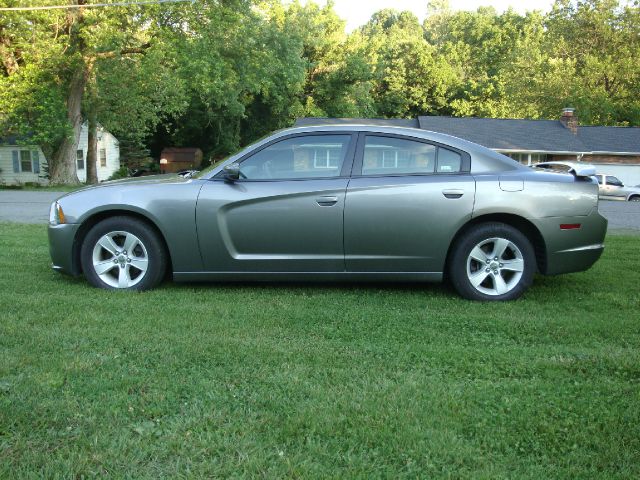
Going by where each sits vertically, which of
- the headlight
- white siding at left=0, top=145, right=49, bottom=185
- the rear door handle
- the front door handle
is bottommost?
the headlight

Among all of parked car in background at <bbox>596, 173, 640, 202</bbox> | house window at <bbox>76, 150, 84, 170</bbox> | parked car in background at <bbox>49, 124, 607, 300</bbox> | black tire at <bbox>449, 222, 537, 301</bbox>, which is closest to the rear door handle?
parked car in background at <bbox>49, 124, 607, 300</bbox>

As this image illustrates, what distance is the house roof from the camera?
1435 inches

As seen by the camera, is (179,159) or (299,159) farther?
(179,159)

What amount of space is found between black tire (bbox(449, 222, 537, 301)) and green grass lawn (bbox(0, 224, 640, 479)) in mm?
176

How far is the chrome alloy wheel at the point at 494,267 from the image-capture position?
517cm

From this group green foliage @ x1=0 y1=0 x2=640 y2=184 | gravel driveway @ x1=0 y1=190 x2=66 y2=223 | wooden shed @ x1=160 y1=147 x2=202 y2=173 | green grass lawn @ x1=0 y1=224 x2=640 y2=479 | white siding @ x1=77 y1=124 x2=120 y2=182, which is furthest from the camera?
wooden shed @ x1=160 y1=147 x2=202 y2=173

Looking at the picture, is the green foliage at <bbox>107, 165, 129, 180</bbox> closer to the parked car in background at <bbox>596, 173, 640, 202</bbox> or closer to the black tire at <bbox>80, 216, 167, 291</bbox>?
the parked car in background at <bbox>596, 173, 640, 202</bbox>

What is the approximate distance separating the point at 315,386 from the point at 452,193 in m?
2.54

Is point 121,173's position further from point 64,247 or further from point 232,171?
point 232,171

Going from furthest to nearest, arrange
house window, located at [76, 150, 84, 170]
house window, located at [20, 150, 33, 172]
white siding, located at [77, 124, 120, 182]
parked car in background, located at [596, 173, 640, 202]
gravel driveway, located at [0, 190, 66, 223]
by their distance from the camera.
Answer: white siding, located at [77, 124, 120, 182] → house window, located at [76, 150, 84, 170] → house window, located at [20, 150, 33, 172] → parked car in background, located at [596, 173, 640, 202] → gravel driveway, located at [0, 190, 66, 223]

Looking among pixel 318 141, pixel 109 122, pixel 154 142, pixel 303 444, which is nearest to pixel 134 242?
pixel 318 141

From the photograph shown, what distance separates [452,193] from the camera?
16.8 ft

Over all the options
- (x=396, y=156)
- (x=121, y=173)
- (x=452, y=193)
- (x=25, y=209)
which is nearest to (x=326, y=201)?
(x=396, y=156)

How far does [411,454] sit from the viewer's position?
8.27ft
